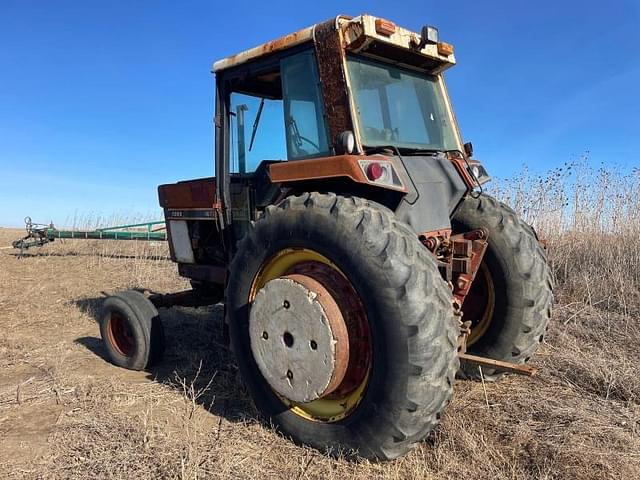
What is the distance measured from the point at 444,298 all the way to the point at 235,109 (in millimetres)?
2547

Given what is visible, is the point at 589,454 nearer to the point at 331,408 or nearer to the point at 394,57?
the point at 331,408

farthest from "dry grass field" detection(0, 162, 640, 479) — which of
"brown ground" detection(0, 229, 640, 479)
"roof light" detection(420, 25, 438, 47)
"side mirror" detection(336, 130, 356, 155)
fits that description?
"roof light" detection(420, 25, 438, 47)

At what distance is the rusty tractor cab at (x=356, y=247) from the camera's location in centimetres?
244

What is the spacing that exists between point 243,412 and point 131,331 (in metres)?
1.57

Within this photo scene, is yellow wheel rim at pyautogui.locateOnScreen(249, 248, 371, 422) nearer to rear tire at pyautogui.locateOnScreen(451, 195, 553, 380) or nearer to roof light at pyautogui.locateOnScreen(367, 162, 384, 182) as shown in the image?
roof light at pyautogui.locateOnScreen(367, 162, 384, 182)

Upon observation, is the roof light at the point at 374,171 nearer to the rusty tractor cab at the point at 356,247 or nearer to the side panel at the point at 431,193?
the rusty tractor cab at the point at 356,247

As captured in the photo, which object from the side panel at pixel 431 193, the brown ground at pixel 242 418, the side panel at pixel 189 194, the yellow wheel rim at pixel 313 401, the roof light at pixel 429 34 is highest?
the roof light at pixel 429 34

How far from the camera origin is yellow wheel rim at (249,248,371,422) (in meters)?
2.71

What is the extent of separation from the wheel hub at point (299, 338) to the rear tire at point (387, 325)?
17cm

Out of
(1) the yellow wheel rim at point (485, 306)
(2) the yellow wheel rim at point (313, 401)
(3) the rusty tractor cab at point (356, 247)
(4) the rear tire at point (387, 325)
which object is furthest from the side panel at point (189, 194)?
(1) the yellow wheel rim at point (485, 306)

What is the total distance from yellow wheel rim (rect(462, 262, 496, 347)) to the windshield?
974 millimetres

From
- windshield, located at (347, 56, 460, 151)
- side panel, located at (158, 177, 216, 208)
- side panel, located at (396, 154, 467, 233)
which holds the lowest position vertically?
side panel, located at (396, 154, 467, 233)

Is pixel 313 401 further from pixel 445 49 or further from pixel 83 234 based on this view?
pixel 83 234

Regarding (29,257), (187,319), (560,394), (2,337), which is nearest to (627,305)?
(560,394)
